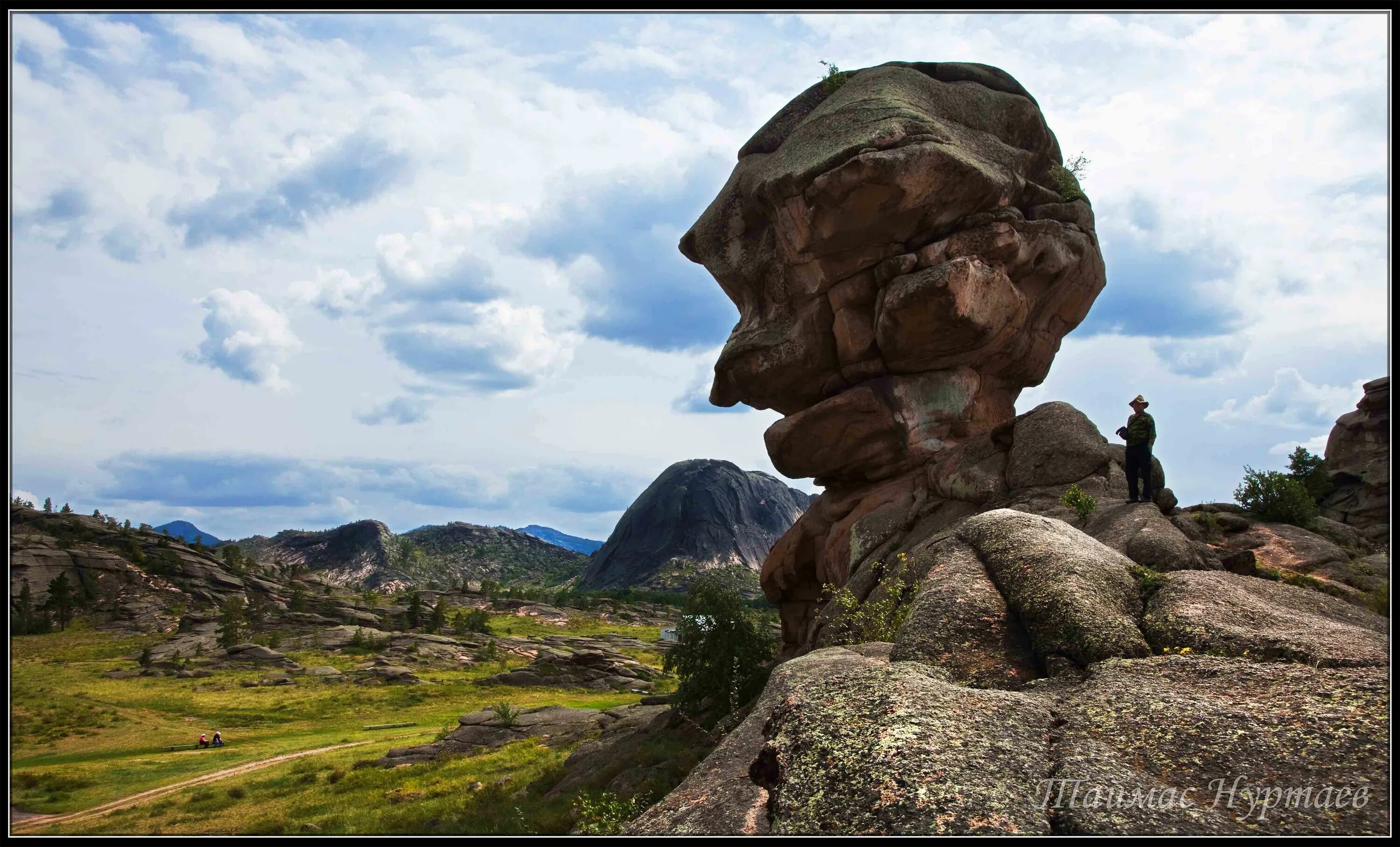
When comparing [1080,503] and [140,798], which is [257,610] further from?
[1080,503]

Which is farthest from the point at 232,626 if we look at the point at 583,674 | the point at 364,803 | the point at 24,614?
the point at 364,803

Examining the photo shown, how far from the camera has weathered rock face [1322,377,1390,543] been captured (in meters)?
32.4

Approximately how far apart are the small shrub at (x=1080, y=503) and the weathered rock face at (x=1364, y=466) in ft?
42.6

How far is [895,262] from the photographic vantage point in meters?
35.4

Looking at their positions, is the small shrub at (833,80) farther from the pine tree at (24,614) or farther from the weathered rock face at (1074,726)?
the pine tree at (24,614)

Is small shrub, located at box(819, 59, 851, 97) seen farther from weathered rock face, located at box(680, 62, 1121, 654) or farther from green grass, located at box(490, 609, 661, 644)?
green grass, located at box(490, 609, 661, 644)

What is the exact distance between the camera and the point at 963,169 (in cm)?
3356

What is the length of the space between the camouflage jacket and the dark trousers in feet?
0.43

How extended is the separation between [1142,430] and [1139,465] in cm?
112

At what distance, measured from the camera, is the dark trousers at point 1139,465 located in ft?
76.7

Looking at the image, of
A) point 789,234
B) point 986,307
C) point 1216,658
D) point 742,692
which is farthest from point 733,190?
point 1216,658

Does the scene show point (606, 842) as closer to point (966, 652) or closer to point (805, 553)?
point (966, 652)

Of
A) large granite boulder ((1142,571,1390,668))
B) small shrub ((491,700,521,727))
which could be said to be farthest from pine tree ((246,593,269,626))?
large granite boulder ((1142,571,1390,668))

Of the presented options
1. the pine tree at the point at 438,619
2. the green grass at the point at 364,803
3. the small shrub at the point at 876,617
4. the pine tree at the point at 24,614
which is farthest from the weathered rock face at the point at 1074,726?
the pine tree at the point at 24,614
